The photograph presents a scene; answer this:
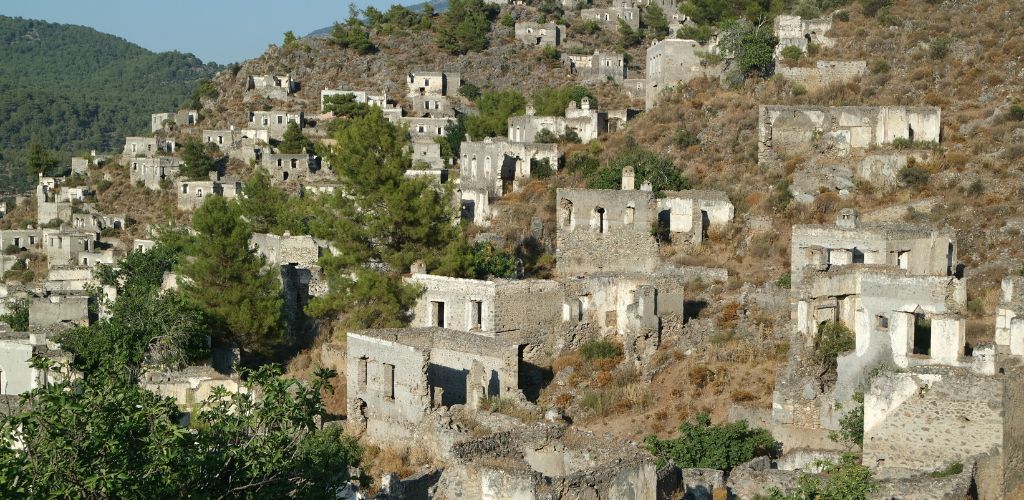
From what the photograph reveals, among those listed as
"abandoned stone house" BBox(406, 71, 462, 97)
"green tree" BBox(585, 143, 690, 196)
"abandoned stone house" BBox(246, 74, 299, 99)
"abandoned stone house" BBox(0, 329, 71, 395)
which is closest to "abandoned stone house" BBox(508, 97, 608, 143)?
"green tree" BBox(585, 143, 690, 196)

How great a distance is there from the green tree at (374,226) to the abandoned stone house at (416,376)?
169 inches

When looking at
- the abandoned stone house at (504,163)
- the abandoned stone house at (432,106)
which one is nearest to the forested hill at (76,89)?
the abandoned stone house at (432,106)

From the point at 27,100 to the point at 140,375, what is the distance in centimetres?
12177

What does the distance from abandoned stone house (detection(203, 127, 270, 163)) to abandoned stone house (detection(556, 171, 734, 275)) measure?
108 feet

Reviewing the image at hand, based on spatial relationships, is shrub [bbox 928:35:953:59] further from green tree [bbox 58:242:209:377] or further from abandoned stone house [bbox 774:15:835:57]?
green tree [bbox 58:242:209:377]

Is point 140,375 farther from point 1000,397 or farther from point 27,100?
point 27,100

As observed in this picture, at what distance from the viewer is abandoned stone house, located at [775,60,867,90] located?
1681 inches

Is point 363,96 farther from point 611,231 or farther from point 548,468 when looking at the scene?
point 548,468

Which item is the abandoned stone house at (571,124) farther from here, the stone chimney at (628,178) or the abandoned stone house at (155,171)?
the abandoned stone house at (155,171)

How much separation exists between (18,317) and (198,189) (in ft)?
86.8

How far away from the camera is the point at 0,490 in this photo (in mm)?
12734

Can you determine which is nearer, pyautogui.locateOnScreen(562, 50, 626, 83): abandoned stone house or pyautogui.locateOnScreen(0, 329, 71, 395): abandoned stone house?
pyautogui.locateOnScreen(0, 329, 71, 395): abandoned stone house

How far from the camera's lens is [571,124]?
153 feet

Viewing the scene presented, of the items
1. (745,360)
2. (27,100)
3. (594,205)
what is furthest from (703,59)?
(27,100)
